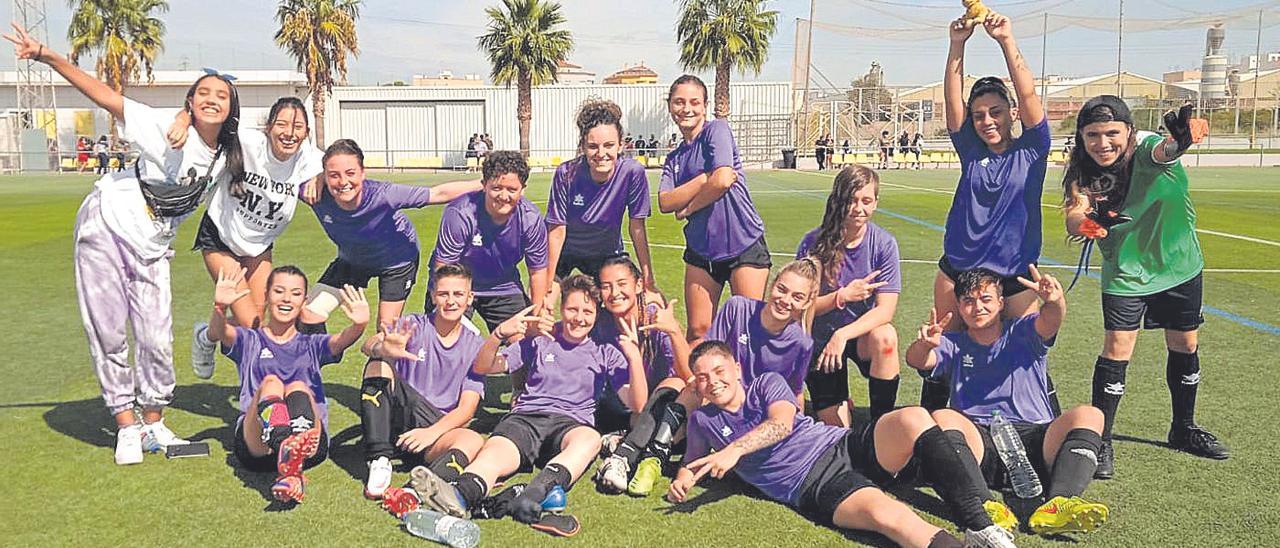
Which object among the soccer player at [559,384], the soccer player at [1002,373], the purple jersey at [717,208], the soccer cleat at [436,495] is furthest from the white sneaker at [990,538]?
the purple jersey at [717,208]

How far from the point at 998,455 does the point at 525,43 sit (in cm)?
3907

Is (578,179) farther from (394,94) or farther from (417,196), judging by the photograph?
(394,94)

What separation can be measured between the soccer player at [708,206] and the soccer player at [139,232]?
94.6 inches

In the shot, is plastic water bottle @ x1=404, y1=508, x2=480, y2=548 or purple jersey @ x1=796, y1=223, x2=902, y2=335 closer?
plastic water bottle @ x1=404, y1=508, x2=480, y2=548

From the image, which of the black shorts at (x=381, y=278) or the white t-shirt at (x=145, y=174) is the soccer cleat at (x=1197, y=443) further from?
the white t-shirt at (x=145, y=174)

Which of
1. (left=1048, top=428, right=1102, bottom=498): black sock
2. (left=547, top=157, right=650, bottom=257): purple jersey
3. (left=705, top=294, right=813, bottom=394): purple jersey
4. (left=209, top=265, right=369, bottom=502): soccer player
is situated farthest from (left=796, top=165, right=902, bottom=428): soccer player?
(left=209, top=265, right=369, bottom=502): soccer player

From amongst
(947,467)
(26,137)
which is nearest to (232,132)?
(947,467)

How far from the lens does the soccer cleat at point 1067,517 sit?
3.69 meters

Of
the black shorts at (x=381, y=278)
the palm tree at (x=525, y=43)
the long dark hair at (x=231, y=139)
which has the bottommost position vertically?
the black shorts at (x=381, y=278)

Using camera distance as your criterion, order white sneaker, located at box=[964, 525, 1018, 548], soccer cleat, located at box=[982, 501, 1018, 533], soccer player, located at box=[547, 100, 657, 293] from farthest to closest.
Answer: soccer player, located at box=[547, 100, 657, 293]
soccer cleat, located at box=[982, 501, 1018, 533]
white sneaker, located at box=[964, 525, 1018, 548]

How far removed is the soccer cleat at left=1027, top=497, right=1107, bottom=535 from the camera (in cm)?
369

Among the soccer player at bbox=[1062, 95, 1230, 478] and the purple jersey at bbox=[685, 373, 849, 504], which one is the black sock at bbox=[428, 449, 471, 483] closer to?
the purple jersey at bbox=[685, 373, 849, 504]

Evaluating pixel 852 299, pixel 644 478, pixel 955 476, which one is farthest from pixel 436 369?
pixel 955 476

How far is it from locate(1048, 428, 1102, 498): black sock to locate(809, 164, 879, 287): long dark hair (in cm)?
138
